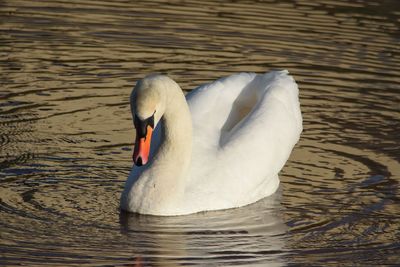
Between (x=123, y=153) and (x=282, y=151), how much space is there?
1.56 metres

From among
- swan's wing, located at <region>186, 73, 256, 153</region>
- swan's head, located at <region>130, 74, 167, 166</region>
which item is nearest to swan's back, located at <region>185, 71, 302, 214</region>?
swan's wing, located at <region>186, 73, 256, 153</region>

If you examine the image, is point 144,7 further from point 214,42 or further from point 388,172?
point 388,172

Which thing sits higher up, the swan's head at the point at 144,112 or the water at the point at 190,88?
the swan's head at the point at 144,112

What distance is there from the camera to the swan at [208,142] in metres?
11.6

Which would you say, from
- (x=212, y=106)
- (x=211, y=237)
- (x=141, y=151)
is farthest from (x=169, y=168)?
(x=212, y=106)

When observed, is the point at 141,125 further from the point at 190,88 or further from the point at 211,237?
the point at 190,88

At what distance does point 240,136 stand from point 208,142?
Answer: 344 mm

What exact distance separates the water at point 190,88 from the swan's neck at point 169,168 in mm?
160

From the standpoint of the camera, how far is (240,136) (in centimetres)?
1270

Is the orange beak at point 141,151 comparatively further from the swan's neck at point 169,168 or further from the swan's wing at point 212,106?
the swan's wing at point 212,106

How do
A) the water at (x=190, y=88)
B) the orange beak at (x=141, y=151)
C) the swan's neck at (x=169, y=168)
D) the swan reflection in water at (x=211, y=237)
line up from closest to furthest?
the swan reflection in water at (x=211, y=237)
the water at (x=190, y=88)
the orange beak at (x=141, y=151)
the swan's neck at (x=169, y=168)

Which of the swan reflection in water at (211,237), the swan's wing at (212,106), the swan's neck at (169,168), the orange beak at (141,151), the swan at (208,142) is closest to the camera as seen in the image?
the swan reflection in water at (211,237)

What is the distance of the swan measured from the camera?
1158cm

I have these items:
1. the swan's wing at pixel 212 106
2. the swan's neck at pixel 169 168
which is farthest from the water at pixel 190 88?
the swan's wing at pixel 212 106
